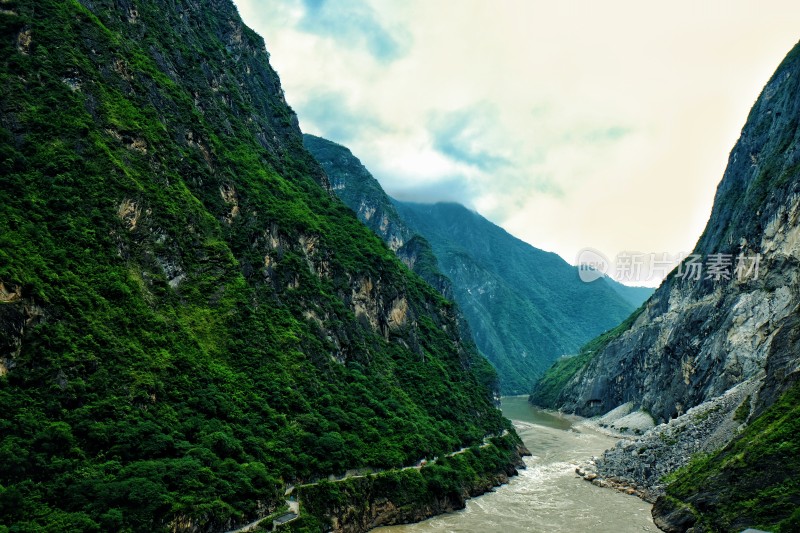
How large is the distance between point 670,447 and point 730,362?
96.0ft

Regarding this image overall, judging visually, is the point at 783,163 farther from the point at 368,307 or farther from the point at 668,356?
the point at 368,307

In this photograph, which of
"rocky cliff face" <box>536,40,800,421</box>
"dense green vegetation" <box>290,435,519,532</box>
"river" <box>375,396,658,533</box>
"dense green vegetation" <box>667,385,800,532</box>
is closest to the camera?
"dense green vegetation" <box>667,385,800,532</box>

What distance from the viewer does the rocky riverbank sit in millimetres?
57188

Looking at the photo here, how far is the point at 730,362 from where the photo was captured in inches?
3280

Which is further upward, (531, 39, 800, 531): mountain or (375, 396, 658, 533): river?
(531, 39, 800, 531): mountain

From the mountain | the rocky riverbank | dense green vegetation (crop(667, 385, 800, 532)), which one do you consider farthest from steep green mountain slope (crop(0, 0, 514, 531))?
the mountain

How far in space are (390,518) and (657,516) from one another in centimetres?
2462

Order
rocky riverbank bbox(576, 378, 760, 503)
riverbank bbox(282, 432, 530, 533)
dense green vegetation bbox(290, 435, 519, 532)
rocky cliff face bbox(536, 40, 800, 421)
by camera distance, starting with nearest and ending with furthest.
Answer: dense green vegetation bbox(290, 435, 519, 532), riverbank bbox(282, 432, 530, 533), rocky riverbank bbox(576, 378, 760, 503), rocky cliff face bbox(536, 40, 800, 421)

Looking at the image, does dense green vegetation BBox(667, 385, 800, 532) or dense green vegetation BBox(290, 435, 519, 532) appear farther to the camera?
dense green vegetation BBox(290, 435, 519, 532)

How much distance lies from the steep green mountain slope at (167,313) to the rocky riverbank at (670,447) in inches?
762

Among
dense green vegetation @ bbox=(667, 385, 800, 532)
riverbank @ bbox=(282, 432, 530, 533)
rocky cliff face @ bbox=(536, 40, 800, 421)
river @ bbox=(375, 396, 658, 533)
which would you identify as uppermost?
rocky cliff face @ bbox=(536, 40, 800, 421)

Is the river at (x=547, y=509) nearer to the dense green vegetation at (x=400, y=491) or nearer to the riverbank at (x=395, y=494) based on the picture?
the riverbank at (x=395, y=494)

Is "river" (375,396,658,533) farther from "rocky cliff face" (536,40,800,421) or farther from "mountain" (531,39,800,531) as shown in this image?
"rocky cliff face" (536,40,800,421)

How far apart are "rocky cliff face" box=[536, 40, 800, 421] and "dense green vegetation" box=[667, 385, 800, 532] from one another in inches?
255
